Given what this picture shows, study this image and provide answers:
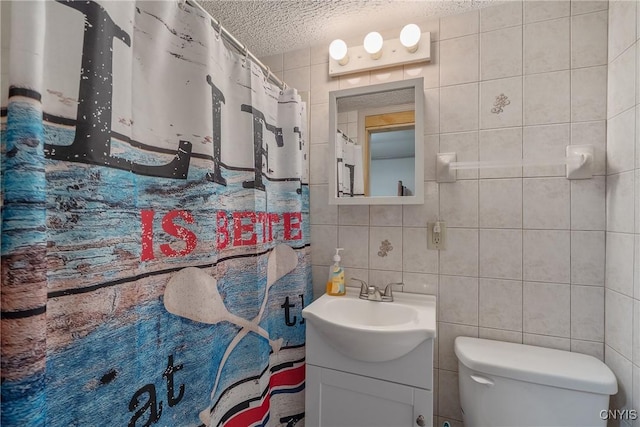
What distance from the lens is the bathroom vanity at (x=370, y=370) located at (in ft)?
3.52

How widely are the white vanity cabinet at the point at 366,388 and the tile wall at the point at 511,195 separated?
1.18ft

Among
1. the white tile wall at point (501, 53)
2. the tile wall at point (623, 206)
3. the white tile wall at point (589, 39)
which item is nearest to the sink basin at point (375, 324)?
the tile wall at point (623, 206)

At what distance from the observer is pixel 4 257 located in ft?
1.68

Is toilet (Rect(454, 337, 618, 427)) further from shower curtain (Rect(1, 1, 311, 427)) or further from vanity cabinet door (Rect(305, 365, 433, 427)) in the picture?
shower curtain (Rect(1, 1, 311, 427))

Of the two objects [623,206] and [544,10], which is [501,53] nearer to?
[544,10]

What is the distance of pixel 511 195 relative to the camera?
51.4 inches

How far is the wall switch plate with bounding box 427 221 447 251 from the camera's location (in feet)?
4.60

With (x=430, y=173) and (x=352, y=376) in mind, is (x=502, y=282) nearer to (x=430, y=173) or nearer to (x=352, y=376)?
(x=430, y=173)

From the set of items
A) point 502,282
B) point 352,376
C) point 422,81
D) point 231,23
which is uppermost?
point 231,23

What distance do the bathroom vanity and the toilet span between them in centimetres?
20

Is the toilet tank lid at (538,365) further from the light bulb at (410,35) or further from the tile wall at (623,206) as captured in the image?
the light bulb at (410,35)

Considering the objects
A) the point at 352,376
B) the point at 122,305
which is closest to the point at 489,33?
the point at 352,376

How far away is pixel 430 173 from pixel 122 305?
1.33 meters

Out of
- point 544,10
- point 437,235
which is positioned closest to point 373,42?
point 544,10
